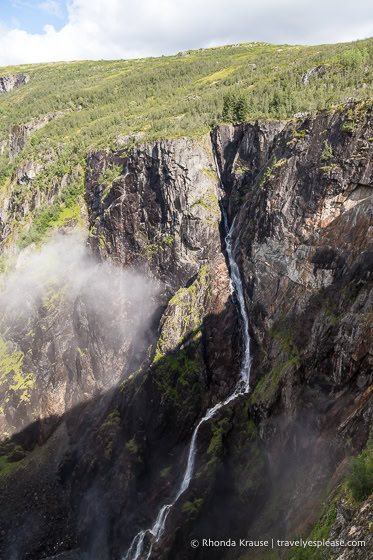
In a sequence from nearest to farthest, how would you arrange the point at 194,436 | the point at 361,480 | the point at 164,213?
the point at 361,480 → the point at 194,436 → the point at 164,213

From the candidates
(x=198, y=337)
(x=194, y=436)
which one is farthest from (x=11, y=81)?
(x=194, y=436)

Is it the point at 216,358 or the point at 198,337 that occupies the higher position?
the point at 198,337

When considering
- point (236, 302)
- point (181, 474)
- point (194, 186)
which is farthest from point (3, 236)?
point (181, 474)

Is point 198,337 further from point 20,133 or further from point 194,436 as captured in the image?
point 20,133

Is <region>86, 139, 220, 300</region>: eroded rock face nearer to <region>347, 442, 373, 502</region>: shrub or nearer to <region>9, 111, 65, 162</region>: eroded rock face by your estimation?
<region>347, 442, 373, 502</region>: shrub

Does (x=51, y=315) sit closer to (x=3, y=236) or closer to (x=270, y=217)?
(x=3, y=236)

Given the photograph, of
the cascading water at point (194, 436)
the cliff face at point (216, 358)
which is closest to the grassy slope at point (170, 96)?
the cliff face at point (216, 358)
